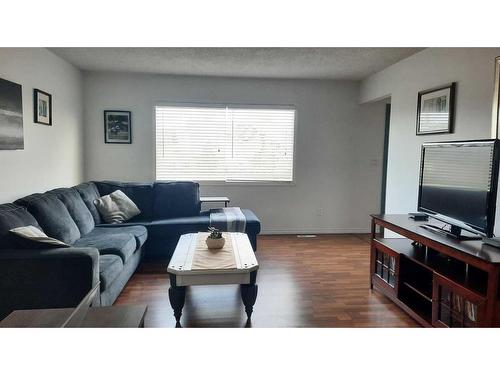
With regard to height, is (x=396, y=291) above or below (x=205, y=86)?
below

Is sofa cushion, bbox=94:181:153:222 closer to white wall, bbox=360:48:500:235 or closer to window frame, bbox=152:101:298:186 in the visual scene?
window frame, bbox=152:101:298:186

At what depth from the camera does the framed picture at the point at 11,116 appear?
2.68m

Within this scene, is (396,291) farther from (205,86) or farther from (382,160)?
(205,86)

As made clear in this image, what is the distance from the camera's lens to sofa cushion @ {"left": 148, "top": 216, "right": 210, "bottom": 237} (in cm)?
366

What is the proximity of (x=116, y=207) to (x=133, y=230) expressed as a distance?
1.93 feet

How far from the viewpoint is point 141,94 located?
466 centimetres

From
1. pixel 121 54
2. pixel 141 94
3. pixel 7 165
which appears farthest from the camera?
pixel 141 94

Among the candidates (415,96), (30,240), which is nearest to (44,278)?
(30,240)

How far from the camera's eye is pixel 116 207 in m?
3.81

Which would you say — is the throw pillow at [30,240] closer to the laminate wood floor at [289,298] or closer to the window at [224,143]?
the laminate wood floor at [289,298]

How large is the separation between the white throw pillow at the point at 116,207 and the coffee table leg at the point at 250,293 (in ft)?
6.57

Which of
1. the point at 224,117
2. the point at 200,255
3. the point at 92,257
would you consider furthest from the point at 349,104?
the point at 92,257

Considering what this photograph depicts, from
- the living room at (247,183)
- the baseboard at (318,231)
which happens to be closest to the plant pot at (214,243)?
the living room at (247,183)
